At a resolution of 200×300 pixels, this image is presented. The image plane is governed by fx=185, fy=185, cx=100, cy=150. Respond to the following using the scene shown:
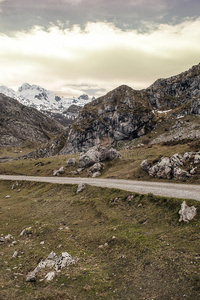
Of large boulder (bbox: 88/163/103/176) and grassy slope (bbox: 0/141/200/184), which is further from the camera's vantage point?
large boulder (bbox: 88/163/103/176)

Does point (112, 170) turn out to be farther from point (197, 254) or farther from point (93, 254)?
point (197, 254)

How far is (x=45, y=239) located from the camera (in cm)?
1933

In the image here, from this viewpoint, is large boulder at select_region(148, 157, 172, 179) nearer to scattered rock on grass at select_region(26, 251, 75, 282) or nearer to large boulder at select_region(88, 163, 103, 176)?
large boulder at select_region(88, 163, 103, 176)

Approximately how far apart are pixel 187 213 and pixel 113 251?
7.31 metres

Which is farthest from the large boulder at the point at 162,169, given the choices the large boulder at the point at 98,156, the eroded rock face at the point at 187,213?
the large boulder at the point at 98,156

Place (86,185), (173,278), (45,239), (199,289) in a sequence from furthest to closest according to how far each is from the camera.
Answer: (86,185)
(45,239)
(173,278)
(199,289)

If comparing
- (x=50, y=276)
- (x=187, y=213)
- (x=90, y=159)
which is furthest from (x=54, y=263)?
(x=90, y=159)

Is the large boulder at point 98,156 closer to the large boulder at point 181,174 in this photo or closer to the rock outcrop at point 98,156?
the rock outcrop at point 98,156

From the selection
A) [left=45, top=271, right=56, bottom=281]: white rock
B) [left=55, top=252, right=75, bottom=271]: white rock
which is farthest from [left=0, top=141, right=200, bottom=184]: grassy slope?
[left=45, top=271, right=56, bottom=281]: white rock

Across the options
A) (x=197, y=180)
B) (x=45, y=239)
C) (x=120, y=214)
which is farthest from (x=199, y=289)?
(x=197, y=180)

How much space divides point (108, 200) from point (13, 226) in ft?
43.7

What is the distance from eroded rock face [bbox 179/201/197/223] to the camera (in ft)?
52.7

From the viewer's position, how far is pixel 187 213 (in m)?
16.5

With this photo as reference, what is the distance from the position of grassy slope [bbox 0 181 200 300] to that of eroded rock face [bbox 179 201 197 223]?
639 millimetres
